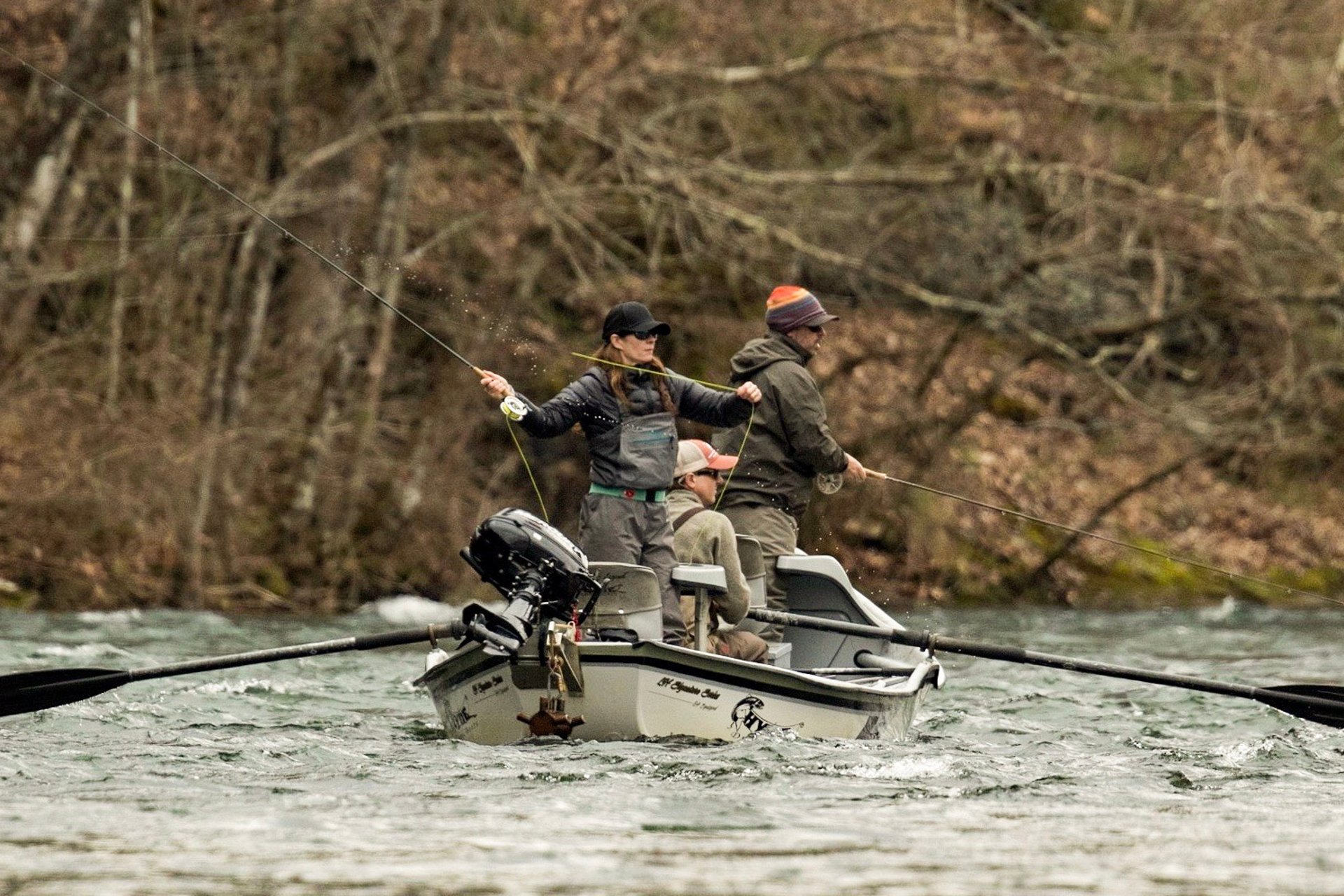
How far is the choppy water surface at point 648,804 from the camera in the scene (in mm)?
6578

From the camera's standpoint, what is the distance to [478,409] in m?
18.7

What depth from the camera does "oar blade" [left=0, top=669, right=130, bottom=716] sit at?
9.28 metres

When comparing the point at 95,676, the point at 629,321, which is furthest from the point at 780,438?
the point at 95,676

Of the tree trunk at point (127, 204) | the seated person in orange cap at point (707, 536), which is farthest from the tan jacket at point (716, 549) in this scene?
the tree trunk at point (127, 204)

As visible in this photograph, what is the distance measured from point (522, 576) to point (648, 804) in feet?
4.18

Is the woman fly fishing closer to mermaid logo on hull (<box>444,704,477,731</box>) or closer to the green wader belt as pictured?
the green wader belt

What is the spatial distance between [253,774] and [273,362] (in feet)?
33.1

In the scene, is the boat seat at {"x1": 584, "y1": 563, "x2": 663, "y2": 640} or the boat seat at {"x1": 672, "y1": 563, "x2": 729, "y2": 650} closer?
the boat seat at {"x1": 584, "y1": 563, "x2": 663, "y2": 640}

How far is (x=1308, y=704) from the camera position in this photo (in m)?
9.82

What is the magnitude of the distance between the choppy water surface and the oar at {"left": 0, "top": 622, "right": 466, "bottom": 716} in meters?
0.20

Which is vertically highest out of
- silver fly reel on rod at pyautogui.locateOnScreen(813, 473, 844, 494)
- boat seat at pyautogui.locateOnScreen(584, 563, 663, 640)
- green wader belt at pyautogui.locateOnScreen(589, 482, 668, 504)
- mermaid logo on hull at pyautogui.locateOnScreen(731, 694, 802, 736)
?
silver fly reel on rod at pyautogui.locateOnScreen(813, 473, 844, 494)

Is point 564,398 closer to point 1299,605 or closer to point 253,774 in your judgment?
point 253,774

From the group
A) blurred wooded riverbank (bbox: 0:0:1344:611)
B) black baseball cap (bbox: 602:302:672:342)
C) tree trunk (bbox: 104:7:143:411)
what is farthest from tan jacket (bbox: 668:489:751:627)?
tree trunk (bbox: 104:7:143:411)

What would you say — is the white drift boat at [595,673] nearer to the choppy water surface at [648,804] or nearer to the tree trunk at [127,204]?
the choppy water surface at [648,804]
